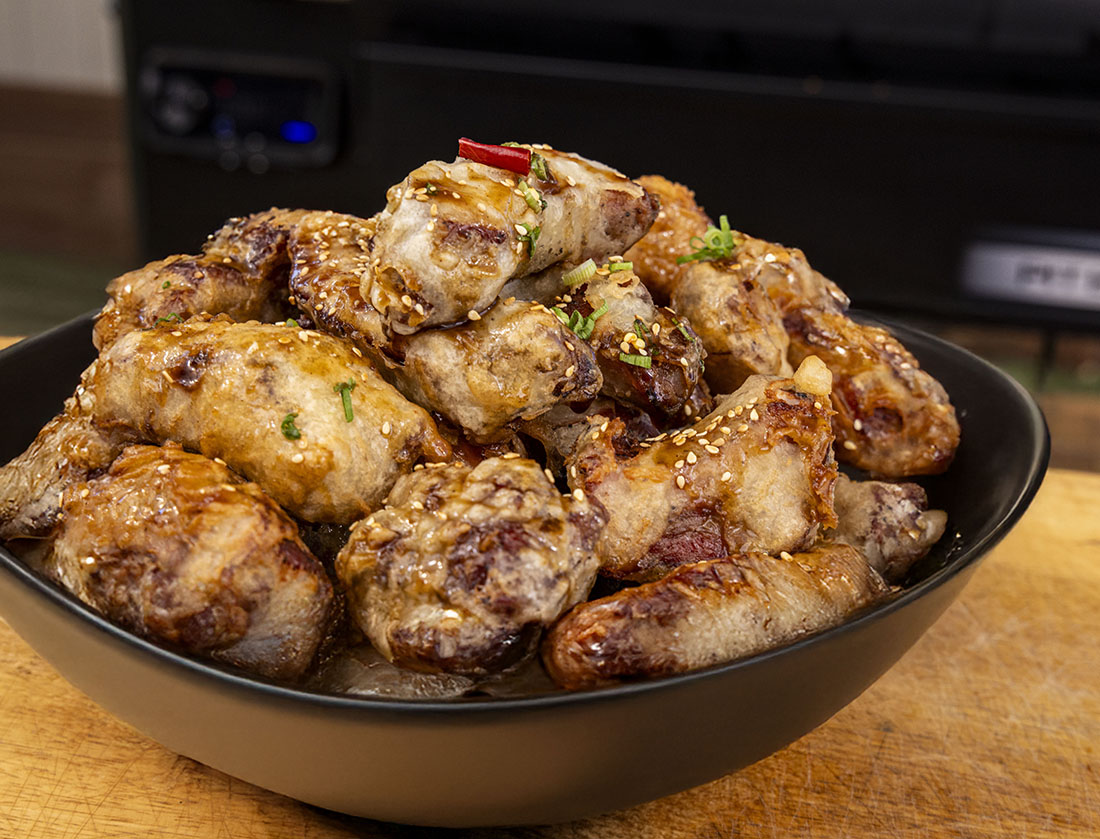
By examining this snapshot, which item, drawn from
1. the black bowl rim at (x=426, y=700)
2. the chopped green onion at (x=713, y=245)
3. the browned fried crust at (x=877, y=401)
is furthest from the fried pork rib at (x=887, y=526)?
the chopped green onion at (x=713, y=245)

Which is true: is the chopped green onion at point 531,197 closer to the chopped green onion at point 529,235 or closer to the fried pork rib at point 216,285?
the chopped green onion at point 529,235

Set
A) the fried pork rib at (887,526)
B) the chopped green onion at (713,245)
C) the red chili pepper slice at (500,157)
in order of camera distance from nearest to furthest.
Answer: the red chili pepper slice at (500,157)
the fried pork rib at (887,526)
the chopped green onion at (713,245)

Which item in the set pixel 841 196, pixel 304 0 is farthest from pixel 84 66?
pixel 841 196

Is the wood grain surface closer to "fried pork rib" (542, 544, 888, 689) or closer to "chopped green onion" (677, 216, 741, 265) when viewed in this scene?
"fried pork rib" (542, 544, 888, 689)

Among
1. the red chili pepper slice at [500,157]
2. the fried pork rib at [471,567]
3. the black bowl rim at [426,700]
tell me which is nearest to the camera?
the black bowl rim at [426,700]

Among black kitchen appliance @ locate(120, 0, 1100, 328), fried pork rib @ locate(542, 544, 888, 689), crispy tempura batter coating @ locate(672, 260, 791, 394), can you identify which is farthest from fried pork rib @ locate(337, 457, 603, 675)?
black kitchen appliance @ locate(120, 0, 1100, 328)

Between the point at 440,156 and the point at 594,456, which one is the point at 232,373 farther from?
the point at 440,156
